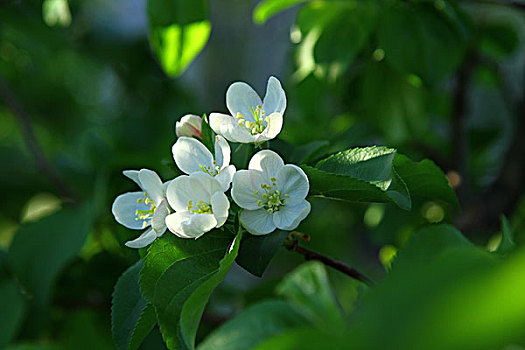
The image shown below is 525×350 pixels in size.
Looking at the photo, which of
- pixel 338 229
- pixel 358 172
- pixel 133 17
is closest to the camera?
pixel 358 172

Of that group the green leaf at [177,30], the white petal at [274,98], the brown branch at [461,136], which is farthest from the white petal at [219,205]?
Result: the brown branch at [461,136]

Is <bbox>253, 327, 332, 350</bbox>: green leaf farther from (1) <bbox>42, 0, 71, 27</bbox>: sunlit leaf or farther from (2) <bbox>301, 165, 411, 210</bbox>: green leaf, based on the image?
(1) <bbox>42, 0, 71, 27</bbox>: sunlit leaf

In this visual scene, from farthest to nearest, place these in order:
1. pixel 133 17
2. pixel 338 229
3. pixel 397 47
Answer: pixel 133 17 < pixel 338 229 < pixel 397 47

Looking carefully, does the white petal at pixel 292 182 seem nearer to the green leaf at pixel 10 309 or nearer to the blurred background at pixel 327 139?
the blurred background at pixel 327 139

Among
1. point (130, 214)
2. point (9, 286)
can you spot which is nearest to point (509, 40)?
point (130, 214)

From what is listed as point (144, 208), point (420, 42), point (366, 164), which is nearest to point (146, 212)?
point (144, 208)

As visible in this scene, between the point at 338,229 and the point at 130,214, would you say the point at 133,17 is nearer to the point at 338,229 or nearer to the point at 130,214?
the point at 338,229

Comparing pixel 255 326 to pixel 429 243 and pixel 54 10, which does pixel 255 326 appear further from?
pixel 54 10

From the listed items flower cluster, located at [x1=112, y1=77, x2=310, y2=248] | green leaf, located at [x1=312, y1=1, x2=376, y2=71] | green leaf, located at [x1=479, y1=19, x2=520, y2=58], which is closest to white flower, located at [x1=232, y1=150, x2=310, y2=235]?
flower cluster, located at [x1=112, y1=77, x2=310, y2=248]

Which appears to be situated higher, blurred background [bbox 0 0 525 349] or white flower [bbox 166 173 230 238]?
white flower [bbox 166 173 230 238]
